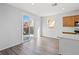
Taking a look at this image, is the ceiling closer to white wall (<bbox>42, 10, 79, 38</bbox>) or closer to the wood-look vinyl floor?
white wall (<bbox>42, 10, 79, 38</bbox>)

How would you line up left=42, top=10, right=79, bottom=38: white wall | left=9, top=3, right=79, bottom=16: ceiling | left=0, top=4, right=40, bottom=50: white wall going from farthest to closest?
left=42, top=10, right=79, bottom=38: white wall < left=9, top=3, right=79, bottom=16: ceiling < left=0, top=4, right=40, bottom=50: white wall

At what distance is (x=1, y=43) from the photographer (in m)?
4.94

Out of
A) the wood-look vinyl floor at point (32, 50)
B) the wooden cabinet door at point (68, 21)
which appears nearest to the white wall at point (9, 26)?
the wood-look vinyl floor at point (32, 50)

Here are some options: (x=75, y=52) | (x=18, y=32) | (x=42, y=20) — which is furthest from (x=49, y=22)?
(x=75, y=52)

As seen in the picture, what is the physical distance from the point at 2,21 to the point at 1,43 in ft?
3.48

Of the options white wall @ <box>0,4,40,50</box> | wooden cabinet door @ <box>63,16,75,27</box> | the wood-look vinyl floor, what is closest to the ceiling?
white wall @ <box>0,4,40,50</box>

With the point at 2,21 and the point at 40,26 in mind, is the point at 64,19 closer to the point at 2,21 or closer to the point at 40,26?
the point at 40,26

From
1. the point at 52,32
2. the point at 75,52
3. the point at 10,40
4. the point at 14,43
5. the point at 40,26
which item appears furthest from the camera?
the point at 40,26

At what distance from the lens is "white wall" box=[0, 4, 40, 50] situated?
5.00 meters

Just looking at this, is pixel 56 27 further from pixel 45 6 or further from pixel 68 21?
pixel 45 6

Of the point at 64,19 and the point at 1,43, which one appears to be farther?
the point at 64,19

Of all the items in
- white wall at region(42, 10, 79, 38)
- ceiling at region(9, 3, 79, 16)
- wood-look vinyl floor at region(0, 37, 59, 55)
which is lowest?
wood-look vinyl floor at region(0, 37, 59, 55)
